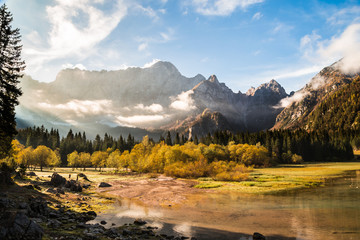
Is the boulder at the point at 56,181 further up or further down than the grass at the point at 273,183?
further up

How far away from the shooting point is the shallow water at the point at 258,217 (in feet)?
68.7

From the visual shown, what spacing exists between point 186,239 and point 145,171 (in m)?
86.3

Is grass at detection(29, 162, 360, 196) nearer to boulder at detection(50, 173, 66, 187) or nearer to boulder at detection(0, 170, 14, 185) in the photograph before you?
boulder at detection(50, 173, 66, 187)

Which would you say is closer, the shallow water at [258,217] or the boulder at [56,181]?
the shallow water at [258,217]

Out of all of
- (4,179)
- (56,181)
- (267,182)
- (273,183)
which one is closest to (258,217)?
(273,183)

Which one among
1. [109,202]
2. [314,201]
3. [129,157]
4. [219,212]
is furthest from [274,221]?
[129,157]

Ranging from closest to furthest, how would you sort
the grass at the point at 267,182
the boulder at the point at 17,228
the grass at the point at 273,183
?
the boulder at the point at 17,228, the grass at the point at 267,182, the grass at the point at 273,183

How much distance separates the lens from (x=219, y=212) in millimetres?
29578

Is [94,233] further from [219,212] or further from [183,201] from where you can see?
[183,201]

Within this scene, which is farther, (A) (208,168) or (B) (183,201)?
(A) (208,168)

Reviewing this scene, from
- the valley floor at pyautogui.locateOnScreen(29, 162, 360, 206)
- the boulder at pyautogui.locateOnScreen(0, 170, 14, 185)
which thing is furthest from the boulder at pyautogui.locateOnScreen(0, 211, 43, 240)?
the boulder at pyautogui.locateOnScreen(0, 170, 14, 185)

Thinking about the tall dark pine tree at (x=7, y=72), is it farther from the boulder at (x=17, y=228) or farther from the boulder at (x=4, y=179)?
the boulder at (x=17, y=228)

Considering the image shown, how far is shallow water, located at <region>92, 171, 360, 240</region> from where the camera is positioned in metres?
21.0

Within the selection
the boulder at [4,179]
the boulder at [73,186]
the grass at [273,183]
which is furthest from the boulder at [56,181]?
the grass at [273,183]
